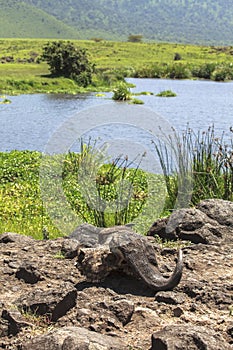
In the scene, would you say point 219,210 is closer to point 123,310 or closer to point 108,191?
point 123,310

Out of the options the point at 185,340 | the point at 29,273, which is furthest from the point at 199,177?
the point at 185,340

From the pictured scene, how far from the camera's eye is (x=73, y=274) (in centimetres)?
510

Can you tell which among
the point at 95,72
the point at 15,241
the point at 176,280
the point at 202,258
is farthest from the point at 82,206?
the point at 95,72

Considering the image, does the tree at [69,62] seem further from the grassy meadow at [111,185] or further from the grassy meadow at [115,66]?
the grassy meadow at [111,185]

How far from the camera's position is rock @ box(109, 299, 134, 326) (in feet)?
13.8

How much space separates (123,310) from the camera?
423 cm

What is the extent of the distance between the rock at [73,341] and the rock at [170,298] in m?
0.74

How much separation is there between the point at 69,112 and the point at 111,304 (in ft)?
99.0

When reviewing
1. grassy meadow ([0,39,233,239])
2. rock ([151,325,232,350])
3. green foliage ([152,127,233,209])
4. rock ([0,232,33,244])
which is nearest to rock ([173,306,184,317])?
rock ([151,325,232,350])

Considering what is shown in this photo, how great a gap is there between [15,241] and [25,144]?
17367 millimetres

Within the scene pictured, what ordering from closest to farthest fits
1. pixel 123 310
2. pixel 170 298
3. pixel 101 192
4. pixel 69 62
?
1. pixel 123 310
2. pixel 170 298
3. pixel 101 192
4. pixel 69 62

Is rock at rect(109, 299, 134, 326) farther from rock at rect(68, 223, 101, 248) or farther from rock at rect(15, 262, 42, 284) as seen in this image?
rock at rect(68, 223, 101, 248)

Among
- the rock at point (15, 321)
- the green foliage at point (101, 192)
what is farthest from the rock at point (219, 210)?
the rock at point (15, 321)

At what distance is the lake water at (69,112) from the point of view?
82.8 feet
